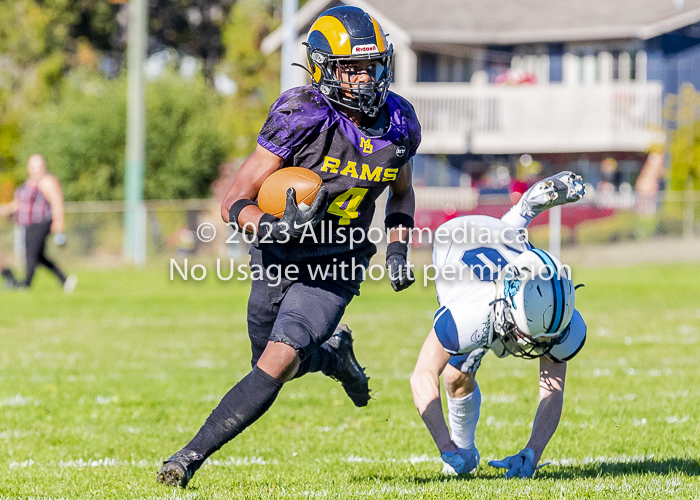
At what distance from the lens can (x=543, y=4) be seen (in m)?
24.5

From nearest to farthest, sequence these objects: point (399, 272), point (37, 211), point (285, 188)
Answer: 1. point (285, 188)
2. point (399, 272)
3. point (37, 211)

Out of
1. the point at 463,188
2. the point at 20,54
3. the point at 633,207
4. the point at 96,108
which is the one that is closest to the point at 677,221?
the point at 633,207

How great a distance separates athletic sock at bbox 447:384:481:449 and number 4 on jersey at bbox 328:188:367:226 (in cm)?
90

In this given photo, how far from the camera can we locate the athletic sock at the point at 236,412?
3.71m

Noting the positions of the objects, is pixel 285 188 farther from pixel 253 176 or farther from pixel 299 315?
pixel 299 315

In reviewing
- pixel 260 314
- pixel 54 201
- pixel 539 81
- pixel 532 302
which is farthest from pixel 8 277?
pixel 539 81

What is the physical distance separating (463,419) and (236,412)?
1.04 metres

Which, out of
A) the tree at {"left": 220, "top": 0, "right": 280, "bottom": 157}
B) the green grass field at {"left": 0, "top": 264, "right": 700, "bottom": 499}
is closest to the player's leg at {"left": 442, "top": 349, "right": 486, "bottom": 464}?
the green grass field at {"left": 0, "top": 264, "right": 700, "bottom": 499}

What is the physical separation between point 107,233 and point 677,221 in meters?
11.0

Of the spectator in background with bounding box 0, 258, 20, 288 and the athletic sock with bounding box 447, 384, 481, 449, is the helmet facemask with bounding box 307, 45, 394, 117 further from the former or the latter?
the spectator in background with bounding box 0, 258, 20, 288

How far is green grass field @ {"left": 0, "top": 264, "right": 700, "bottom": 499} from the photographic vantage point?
391cm

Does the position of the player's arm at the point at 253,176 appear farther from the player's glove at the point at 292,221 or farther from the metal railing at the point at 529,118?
the metal railing at the point at 529,118

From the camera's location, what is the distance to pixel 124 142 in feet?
76.8

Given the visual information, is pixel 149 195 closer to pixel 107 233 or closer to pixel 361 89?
pixel 107 233
